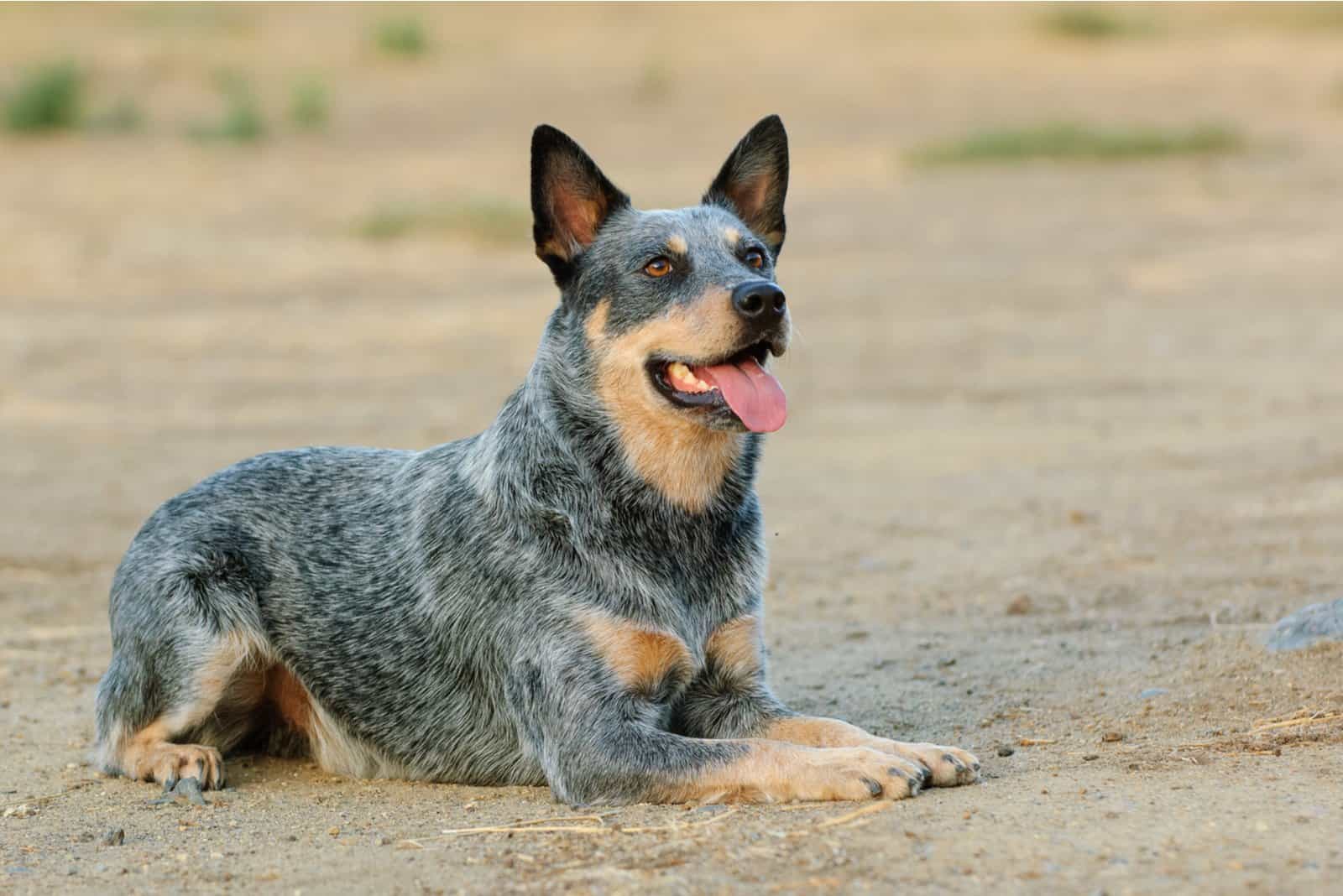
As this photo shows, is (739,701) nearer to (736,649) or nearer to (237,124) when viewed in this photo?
(736,649)

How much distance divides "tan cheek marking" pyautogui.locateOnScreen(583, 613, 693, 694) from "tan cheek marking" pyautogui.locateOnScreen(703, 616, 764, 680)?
0.66ft

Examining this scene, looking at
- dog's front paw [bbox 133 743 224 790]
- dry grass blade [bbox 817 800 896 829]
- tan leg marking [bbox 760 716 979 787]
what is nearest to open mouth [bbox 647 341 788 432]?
tan leg marking [bbox 760 716 979 787]

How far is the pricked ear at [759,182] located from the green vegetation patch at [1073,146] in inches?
604

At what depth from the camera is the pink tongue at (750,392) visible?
18.7 ft

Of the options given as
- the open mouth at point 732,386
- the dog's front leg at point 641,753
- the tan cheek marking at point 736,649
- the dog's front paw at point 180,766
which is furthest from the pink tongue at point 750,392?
the dog's front paw at point 180,766

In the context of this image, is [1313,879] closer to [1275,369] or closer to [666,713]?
[666,713]

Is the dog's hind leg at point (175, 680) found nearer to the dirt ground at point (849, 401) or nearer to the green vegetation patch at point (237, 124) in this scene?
the dirt ground at point (849, 401)

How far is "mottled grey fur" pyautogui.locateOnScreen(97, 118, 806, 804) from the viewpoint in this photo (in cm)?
570

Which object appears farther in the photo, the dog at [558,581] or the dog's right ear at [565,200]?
the dog's right ear at [565,200]

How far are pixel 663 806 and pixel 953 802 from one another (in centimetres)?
84

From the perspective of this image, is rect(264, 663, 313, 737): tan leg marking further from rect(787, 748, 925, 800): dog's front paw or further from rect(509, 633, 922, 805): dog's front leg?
rect(787, 748, 925, 800): dog's front paw

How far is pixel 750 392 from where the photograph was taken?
5.75 meters

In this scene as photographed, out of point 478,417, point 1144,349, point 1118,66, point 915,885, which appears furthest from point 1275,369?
point 1118,66

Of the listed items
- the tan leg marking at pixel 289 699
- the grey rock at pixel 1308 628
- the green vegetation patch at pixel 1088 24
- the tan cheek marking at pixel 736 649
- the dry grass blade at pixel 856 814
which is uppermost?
the green vegetation patch at pixel 1088 24
